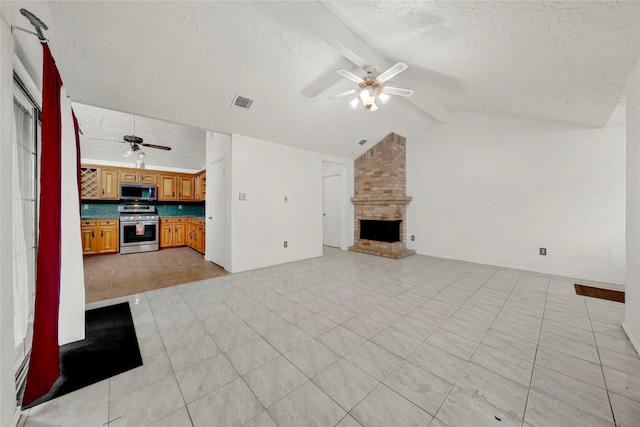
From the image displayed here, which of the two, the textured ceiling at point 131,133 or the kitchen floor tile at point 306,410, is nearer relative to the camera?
the kitchen floor tile at point 306,410

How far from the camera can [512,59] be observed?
2377 mm

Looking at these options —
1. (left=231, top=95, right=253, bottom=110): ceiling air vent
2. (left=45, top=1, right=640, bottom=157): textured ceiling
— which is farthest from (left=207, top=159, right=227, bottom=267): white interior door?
(left=231, top=95, right=253, bottom=110): ceiling air vent

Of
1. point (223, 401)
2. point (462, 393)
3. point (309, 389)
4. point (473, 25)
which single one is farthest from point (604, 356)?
point (473, 25)

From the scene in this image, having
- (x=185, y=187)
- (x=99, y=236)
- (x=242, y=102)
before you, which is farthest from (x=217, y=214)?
(x=99, y=236)

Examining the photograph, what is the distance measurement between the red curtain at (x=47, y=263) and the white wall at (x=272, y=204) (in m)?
2.38

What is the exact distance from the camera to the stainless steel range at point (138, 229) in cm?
549

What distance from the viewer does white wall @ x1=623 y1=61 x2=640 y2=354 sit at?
1.84 m

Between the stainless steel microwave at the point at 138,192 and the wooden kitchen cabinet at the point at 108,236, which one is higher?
the stainless steel microwave at the point at 138,192

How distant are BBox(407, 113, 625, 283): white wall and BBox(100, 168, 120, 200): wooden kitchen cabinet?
7332mm

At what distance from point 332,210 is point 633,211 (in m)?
5.10

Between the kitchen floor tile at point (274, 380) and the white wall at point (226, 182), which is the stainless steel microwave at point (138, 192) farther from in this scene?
the kitchen floor tile at point (274, 380)

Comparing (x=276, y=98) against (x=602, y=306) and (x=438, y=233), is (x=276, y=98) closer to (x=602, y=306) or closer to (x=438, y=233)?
(x=438, y=233)

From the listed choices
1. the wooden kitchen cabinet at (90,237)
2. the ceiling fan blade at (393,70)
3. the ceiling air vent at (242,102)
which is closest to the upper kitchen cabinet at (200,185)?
the wooden kitchen cabinet at (90,237)

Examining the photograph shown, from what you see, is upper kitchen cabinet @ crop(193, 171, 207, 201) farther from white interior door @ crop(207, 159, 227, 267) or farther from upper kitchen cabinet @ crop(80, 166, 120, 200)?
upper kitchen cabinet @ crop(80, 166, 120, 200)
